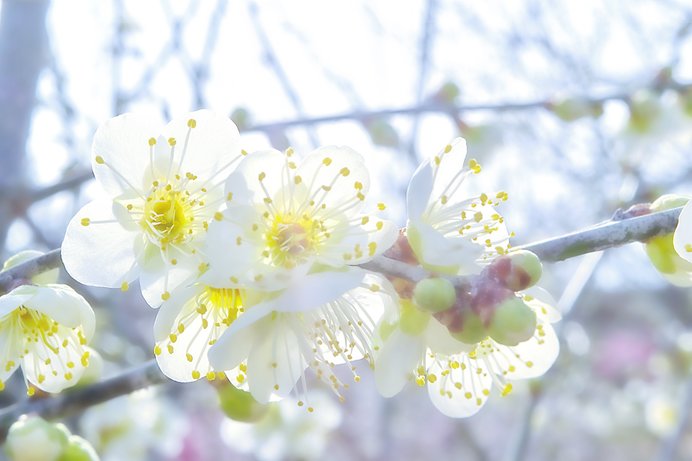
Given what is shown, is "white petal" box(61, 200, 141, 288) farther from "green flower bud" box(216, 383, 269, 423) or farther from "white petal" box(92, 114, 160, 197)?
"green flower bud" box(216, 383, 269, 423)

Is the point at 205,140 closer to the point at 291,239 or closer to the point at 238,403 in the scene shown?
the point at 291,239

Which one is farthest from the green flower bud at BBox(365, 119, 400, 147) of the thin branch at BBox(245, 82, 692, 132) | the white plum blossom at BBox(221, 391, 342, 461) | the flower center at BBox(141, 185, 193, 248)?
the white plum blossom at BBox(221, 391, 342, 461)

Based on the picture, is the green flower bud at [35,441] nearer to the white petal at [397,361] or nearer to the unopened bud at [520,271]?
the white petal at [397,361]

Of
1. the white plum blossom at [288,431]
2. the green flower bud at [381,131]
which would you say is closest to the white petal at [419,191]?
the green flower bud at [381,131]

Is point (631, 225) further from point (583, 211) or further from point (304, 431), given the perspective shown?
point (583, 211)

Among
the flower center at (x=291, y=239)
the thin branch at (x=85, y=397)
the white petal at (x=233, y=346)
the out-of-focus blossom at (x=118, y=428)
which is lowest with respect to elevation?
the out-of-focus blossom at (x=118, y=428)

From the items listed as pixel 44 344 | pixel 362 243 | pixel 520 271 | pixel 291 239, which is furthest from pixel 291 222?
pixel 44 344
